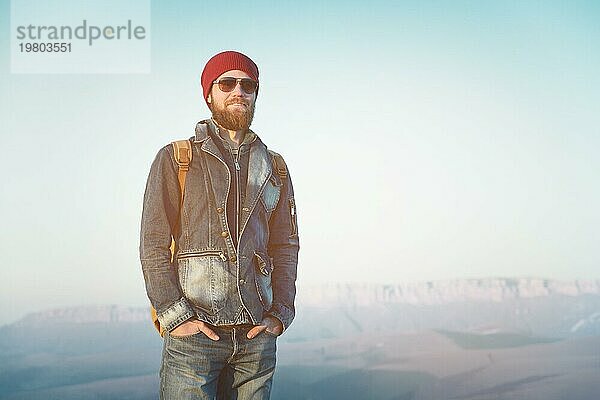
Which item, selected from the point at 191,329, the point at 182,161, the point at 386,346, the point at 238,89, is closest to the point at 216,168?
the point at 182,161

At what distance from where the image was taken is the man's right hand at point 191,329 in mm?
1563

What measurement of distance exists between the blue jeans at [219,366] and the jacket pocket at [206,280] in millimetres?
54

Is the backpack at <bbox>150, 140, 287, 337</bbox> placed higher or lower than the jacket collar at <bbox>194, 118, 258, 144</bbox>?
lower

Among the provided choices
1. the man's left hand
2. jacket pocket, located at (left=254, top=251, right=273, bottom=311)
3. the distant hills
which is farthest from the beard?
the distant hills

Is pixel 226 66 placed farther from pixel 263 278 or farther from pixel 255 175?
pixel 263 278

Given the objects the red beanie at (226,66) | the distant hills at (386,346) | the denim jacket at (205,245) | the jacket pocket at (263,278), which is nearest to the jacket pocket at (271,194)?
the denim jacket at (205,245)

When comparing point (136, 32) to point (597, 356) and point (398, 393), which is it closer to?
point (398, 393)

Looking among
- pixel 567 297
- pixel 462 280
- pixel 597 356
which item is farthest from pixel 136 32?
pixel 597 356

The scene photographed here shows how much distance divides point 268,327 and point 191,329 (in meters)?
0.17

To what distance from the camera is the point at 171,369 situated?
5.26ft

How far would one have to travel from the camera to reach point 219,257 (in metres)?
1.62

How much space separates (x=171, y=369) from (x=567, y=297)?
9.01ft

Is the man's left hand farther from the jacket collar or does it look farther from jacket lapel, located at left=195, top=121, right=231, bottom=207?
the jacket collar

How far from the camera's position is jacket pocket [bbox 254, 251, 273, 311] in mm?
1661
